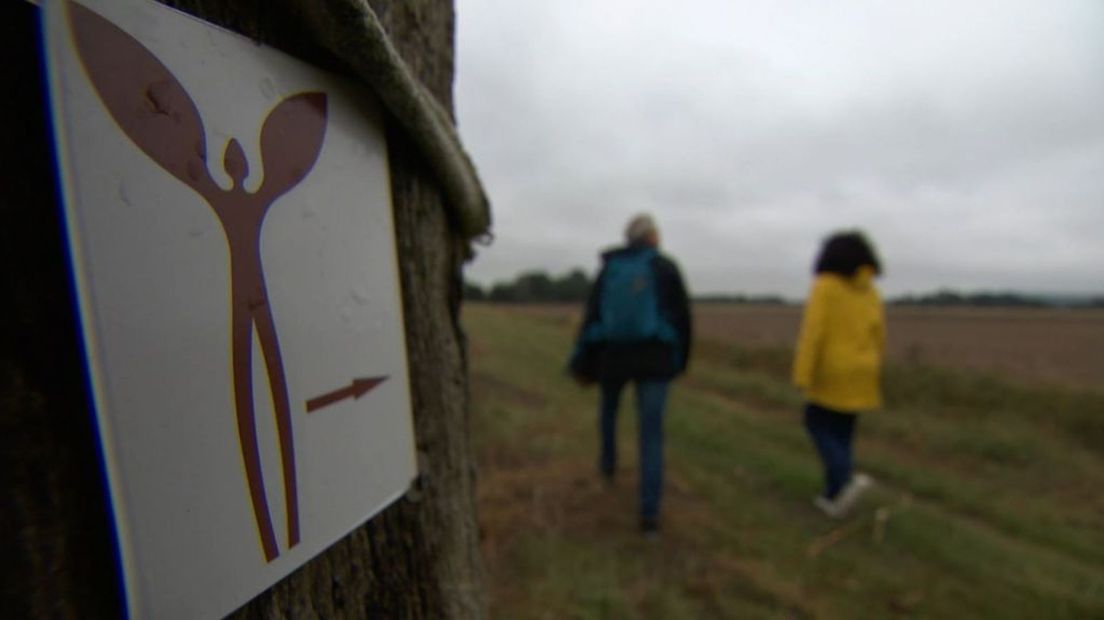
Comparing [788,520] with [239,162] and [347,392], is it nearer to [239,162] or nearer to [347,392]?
[347,392]

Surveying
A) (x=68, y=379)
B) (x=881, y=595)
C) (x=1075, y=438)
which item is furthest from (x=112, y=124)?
(x=1075, y=438)

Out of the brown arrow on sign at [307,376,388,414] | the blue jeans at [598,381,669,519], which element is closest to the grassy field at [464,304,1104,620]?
the blue jeans at [598,381,669,519]

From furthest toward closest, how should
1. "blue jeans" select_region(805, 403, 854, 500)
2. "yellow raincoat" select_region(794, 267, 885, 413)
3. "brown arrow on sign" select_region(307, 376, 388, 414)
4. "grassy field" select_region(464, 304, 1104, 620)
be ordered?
"blue jeans" select_region(805, 403, 854, 500) → "yellow raincoat" select_region(794, 267, 885, 413) → "grassy field" select_region(464, 304, 1104, 620) → "brown arrow on sign" select_region(307, 376, 388, 414)

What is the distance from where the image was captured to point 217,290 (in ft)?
1.51

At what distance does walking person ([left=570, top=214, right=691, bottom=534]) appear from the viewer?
2.86m

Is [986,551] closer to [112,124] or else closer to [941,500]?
[941,500]

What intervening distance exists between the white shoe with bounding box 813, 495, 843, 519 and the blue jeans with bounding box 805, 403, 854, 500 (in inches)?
3.4

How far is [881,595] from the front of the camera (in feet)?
8.59

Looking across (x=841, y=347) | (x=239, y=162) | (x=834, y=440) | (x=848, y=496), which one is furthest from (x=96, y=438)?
(x=848, y=496)

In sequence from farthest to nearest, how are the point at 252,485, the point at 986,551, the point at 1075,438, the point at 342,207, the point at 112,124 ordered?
the point at 1075,438
the point at 986,551
the point at 342,207
the point at 252,485
the point at 112,124

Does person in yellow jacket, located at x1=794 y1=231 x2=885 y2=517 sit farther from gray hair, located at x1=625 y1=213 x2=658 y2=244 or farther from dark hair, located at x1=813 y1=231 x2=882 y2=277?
gray hair, located at x1=625 y1=213 x2=658 y2=244

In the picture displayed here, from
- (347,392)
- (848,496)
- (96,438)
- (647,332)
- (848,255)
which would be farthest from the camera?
(848,496)

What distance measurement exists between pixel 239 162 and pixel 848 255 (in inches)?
146

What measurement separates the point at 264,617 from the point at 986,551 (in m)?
4.20
